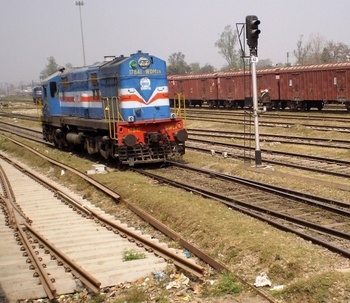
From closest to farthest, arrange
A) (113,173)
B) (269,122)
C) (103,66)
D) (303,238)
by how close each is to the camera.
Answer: (303,238)
(113,173)
(103,66)
(269,122)

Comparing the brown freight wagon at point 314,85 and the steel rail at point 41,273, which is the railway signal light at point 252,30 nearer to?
the steel rail at point 41,273

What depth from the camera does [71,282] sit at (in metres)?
7.09

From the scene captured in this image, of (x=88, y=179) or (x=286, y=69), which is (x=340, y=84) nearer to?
(x=286, y=69)

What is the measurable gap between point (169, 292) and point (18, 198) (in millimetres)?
8208

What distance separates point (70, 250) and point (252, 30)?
8.87 meters

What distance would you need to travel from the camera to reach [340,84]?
A: 31.6 m

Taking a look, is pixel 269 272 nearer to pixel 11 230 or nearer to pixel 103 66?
pixel 11 230

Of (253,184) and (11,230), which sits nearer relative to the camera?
(11,230)

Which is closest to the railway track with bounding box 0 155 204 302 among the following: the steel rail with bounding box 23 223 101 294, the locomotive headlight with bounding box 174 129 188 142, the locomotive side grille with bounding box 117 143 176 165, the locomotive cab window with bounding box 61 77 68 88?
the steel rail with bounding box 23 223 101 294

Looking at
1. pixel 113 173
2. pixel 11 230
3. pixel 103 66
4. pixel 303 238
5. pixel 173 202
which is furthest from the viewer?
pixel 103 66

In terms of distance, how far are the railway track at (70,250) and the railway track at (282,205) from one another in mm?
2329

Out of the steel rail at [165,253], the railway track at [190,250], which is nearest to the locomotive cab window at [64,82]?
the railway track at [190,250]

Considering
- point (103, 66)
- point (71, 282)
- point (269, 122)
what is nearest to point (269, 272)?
point (71, 282)

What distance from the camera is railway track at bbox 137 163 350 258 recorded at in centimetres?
861
